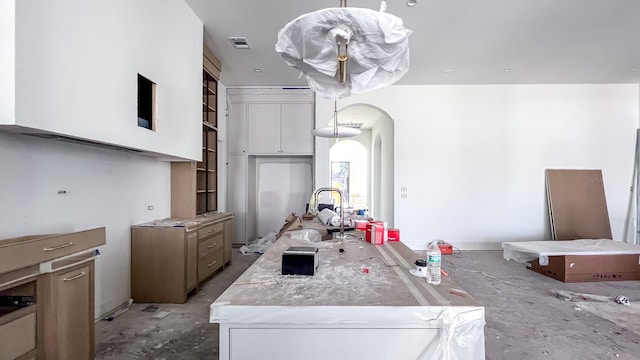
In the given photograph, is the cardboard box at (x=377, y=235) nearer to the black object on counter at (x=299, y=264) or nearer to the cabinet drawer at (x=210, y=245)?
the black object on counter at (x=299, y=264)

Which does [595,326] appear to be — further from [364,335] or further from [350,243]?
[364,335]

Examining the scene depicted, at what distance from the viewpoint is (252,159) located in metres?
6.29

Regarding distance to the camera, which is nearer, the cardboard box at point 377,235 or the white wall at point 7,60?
the white wall at point 7,60

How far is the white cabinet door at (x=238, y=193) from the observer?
19.7 ft

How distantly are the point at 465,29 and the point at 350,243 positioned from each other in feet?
10.5

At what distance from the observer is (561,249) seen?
402 cm

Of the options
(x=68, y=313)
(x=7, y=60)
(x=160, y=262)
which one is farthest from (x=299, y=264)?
(x=160, y=262)

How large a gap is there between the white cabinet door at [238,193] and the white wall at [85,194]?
92.6 inches

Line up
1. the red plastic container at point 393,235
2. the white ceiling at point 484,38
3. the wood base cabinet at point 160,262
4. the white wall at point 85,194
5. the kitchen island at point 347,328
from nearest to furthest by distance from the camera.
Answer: the kitchen island at point 347,328
the white wall at point 85,194
the red plastic container at point 393,235
the wood base cabinet at point 160,262
the white ceiling at point 484,38

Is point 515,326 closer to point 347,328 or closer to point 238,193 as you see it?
point 347,328

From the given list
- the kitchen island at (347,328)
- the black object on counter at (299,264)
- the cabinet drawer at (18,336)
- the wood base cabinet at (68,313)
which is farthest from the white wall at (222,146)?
the kitchen island at (347,328)

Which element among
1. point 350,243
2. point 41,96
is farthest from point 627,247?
point 41,96

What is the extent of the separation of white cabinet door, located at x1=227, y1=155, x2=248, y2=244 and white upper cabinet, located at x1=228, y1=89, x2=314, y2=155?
0.23 m

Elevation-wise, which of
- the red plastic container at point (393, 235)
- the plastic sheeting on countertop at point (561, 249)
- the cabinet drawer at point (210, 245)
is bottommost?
the plastic sheeting on countertop at point (561, 249)
